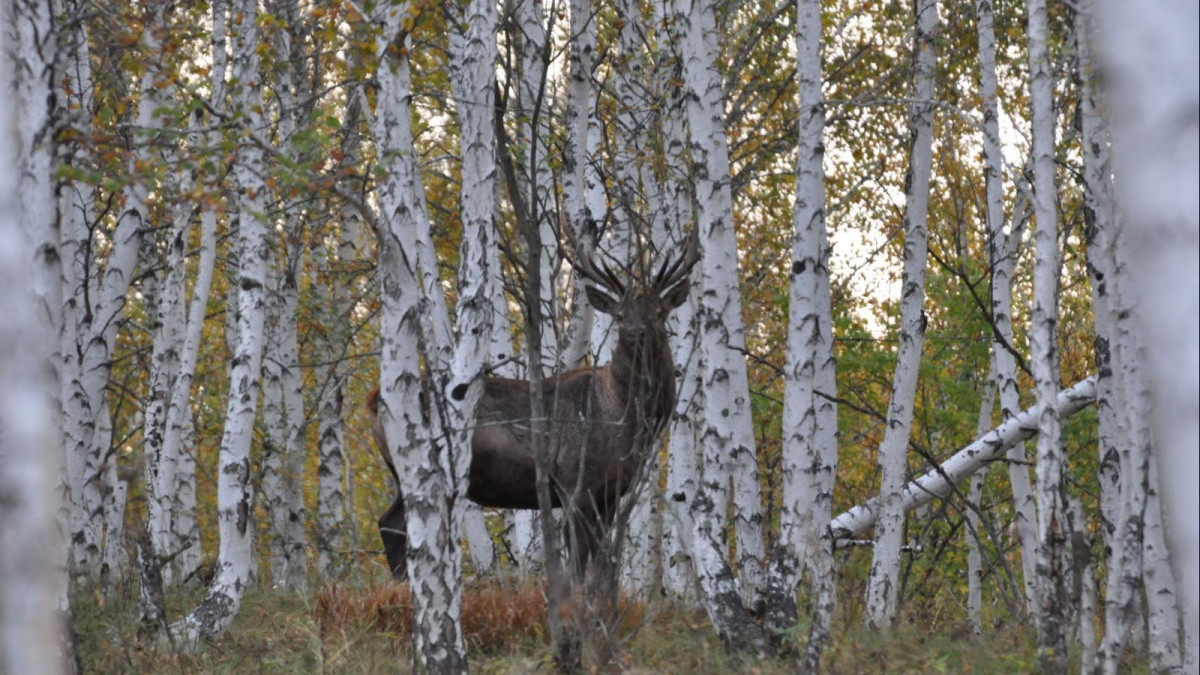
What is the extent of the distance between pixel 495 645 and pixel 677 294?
2.71 m

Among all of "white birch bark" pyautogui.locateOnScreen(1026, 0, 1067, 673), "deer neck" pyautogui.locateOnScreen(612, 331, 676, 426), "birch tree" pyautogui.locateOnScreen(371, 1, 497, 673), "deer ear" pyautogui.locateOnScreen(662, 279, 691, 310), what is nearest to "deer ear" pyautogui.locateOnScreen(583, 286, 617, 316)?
"deer neck" pyautogui.locateOnScreen(612, 331, 676, 426)

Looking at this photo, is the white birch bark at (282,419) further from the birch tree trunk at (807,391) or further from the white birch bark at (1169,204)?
the white birch bark at (1169,204)

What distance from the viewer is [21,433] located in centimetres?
338

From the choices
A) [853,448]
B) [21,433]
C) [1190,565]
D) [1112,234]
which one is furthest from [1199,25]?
[853,448]

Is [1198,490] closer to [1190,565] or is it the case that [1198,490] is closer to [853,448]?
[1190,565]

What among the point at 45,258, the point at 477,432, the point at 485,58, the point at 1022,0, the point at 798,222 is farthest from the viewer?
the point at 1022,0

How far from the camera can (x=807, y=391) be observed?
751cm

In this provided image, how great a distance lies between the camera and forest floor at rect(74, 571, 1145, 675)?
7.11 meters

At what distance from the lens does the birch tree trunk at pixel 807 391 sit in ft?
23.6

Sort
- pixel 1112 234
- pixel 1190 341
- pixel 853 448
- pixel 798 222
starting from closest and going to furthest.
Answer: pixel 1190 341 → pixel 1112 234 → pixel 798 222 → pixel 853 448

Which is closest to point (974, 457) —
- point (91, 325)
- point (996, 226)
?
point (996, 226)

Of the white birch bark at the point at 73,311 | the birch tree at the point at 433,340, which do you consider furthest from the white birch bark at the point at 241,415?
the birch tree at the point at 433,340

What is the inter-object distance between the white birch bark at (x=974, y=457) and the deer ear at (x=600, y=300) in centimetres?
222

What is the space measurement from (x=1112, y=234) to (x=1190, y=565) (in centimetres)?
370
